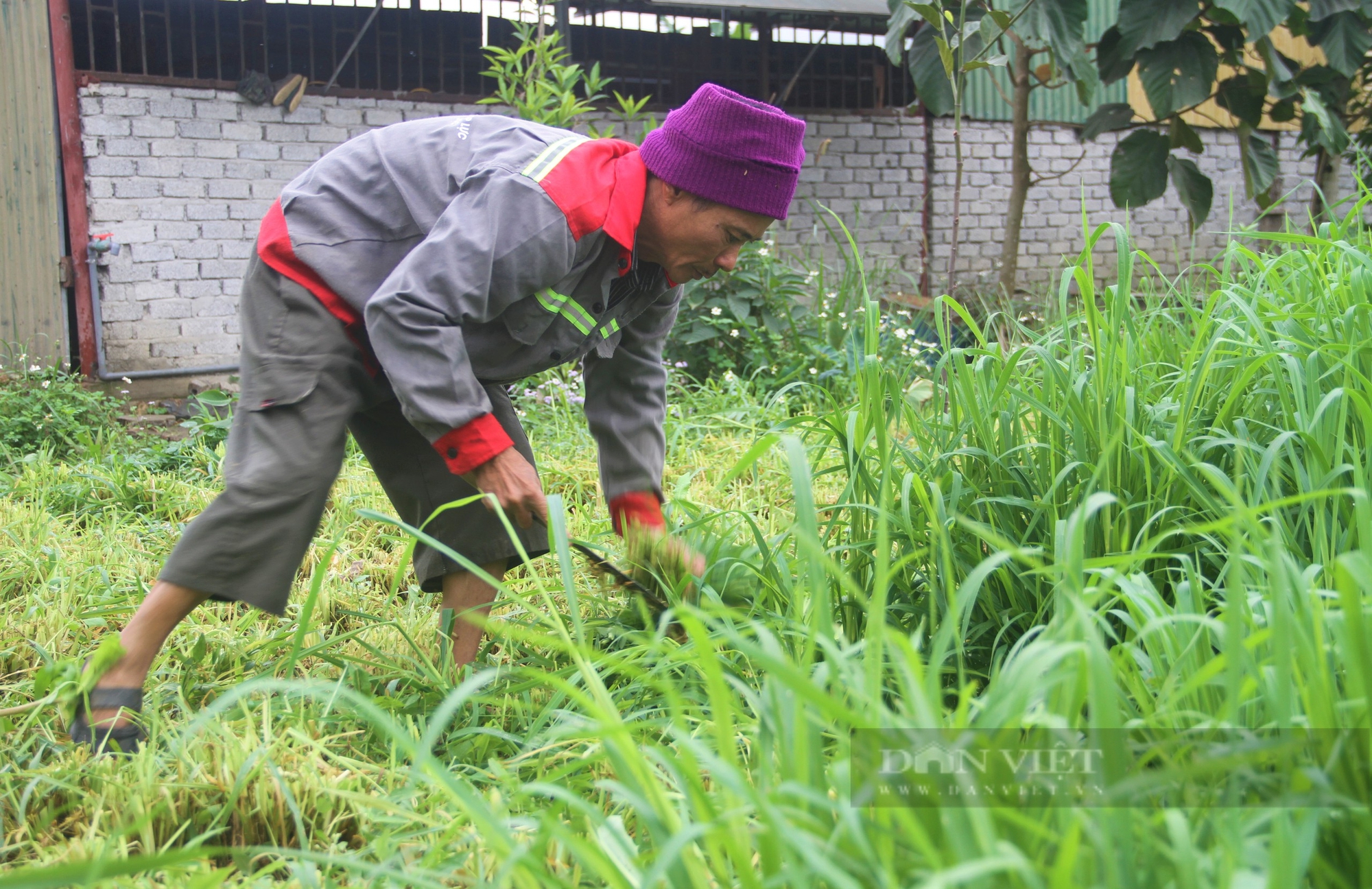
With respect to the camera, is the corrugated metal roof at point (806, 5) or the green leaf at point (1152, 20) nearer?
the green leaf at point (1152, 20)

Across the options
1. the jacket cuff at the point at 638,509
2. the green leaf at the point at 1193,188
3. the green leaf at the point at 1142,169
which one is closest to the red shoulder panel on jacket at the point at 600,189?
the jacket cuff at the point at 638,509

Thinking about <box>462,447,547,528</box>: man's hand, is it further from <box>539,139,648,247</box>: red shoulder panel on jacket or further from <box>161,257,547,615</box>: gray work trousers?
<box>539,139,648,247</box>: red shoulder panel on jacket

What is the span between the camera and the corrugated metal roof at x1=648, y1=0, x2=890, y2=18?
6322 mm

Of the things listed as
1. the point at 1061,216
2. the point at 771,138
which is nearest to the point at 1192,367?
the point at 771,138

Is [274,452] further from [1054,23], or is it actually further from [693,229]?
[1054,23]

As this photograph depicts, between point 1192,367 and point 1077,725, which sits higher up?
point 1192,367

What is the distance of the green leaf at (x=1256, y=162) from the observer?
6.32m

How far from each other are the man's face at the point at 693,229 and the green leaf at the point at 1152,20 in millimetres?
5068

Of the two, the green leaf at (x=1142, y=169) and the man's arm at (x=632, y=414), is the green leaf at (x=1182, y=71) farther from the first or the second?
the man's arm at (x=632, y=414)

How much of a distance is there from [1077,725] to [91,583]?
7.84ft

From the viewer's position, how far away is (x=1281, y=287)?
2.11m

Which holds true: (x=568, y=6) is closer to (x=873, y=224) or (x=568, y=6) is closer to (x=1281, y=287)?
(x=873, y=224)

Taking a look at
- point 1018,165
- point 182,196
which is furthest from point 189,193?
point 1018,165

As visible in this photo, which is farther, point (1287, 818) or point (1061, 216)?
point (1061, 216)
